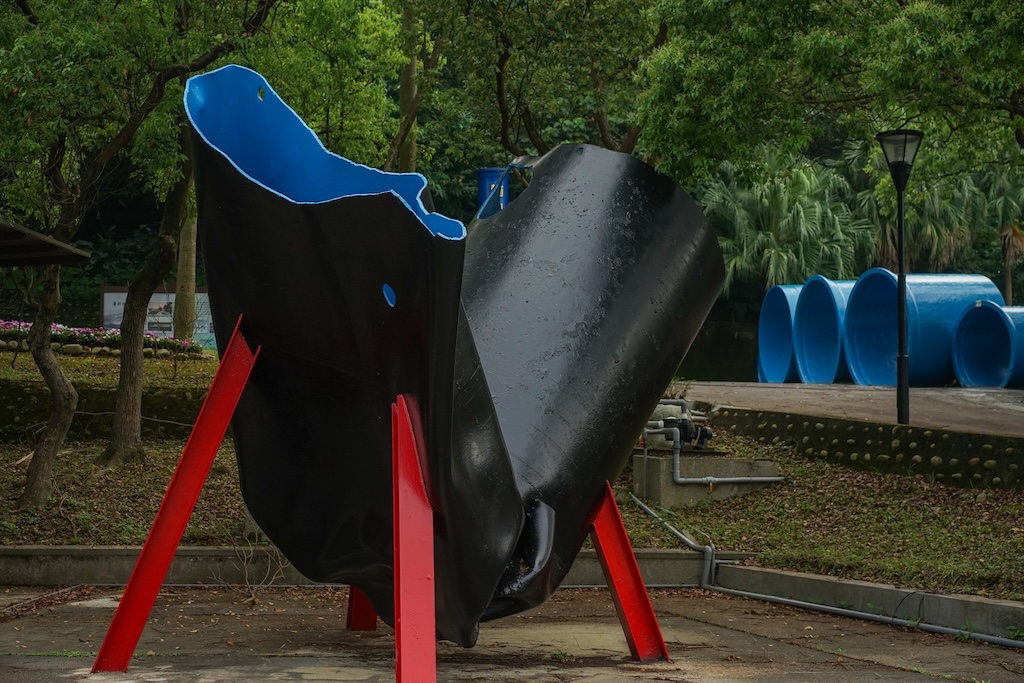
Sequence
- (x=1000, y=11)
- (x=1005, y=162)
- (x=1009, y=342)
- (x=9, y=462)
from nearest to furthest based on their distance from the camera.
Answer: (x=1000, y=11) → (x=9, y=462) → (x=1005, y=162) → (x=1009, y=342)

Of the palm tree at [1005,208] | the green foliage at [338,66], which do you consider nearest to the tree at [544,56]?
the green foliage at [338,66]

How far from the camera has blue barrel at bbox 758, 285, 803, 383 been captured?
86.0 feet

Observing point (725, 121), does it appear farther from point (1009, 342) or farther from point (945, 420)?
point (1009, 342)

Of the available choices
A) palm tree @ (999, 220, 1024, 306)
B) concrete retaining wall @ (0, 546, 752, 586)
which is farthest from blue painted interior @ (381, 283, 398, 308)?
palm tree @ (999, 220, 1024, 306)

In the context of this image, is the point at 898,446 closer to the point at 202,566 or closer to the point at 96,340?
the point at 202,566

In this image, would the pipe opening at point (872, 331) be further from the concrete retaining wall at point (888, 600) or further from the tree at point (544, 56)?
the concrete retaining wall at point (888, 600)

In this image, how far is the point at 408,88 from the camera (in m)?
16.7

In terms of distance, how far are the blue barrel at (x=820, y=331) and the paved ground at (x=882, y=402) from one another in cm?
253

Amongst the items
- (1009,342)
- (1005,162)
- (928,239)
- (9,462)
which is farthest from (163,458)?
(928,239)

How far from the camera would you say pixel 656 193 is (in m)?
7.10

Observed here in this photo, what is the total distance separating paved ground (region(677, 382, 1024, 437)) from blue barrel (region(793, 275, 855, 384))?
2.53 metres

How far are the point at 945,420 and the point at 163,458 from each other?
9.42m

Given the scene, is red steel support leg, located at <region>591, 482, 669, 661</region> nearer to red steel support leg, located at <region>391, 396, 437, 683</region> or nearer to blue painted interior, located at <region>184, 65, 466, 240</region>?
red steel support leg, located at <region>391, 396, 437, 683</region>

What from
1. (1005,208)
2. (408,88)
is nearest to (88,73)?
(408,88)
